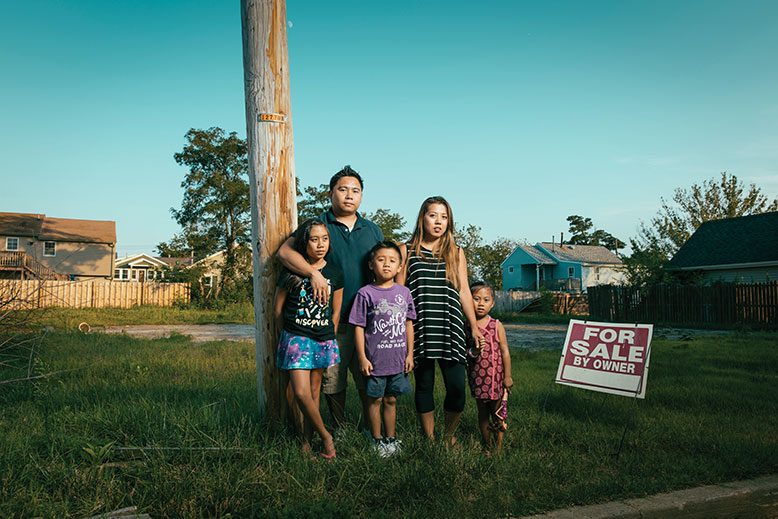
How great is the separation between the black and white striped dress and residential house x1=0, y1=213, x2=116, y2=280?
47.4 metres

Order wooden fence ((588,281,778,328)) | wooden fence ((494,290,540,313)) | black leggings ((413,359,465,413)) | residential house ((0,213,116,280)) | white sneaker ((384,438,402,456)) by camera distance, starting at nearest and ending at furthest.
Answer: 1. white sneaker ((384,438,402,456))
2. black leggings ((413,359,465,413))
3. wooden fence ((588,281,778,328))
4. wooden fence ((494,290,540,313))
5. residential house ((0,213,116,280))

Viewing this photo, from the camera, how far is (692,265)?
31.4m

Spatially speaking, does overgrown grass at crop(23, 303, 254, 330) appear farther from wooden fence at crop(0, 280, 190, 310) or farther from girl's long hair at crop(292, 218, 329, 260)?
girl's long hair at crop(292, 218, 329, 260)

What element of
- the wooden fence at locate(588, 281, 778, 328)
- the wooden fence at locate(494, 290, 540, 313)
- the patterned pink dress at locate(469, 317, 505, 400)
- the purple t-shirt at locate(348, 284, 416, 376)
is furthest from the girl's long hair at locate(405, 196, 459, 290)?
the wooden fence at locate(494, 290, 540, 313)

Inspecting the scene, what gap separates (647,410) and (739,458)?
5.17ft

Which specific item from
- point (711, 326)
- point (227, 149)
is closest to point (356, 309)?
point (711, 326)

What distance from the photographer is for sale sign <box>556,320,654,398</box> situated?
470cm

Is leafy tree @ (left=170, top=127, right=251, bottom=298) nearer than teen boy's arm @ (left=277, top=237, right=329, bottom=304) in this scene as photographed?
No

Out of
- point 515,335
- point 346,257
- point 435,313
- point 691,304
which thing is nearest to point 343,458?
point 435,313

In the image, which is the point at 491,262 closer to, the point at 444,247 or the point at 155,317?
the point at 155,317

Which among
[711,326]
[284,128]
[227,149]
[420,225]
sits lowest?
[711,326]

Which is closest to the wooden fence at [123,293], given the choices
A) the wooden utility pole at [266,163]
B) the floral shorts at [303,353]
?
the wooden utility pole at [266,163]

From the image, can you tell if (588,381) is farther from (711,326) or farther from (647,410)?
(711,326)

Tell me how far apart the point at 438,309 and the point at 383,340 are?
52cm
